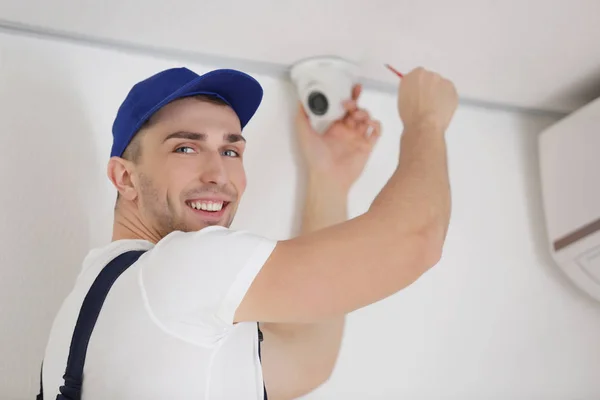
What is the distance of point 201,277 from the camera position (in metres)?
0.79

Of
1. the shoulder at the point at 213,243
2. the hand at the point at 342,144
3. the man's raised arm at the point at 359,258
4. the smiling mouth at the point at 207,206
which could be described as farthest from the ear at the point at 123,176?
the hand at the point at 342,144

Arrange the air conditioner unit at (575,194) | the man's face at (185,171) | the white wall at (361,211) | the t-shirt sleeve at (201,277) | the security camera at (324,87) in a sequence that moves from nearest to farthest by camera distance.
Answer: the t-shirt sleeve at (201,277) → the man's face at (185,171) → the white wall at (361,211) → the security camera at (324,87) → the air conditioner unit at (575,194)

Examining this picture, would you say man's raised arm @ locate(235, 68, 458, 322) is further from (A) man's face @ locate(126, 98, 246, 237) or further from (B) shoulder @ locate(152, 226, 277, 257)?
(A) man's face @ locate(126, 98, 246, 237)

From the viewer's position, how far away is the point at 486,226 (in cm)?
152

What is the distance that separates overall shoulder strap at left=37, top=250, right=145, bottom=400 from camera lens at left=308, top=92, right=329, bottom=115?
575mm

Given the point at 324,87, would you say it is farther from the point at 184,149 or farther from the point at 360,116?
the point at 184,149

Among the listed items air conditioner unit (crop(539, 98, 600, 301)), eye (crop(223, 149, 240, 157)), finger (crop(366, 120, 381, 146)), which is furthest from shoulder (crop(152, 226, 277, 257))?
air conditioner unit (crop(539, 98, 600, 301))

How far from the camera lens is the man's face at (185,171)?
3.15ft

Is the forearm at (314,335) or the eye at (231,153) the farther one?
A: the forearm at (314,335)

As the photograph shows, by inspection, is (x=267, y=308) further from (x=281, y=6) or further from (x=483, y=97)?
(x=483, y=97)

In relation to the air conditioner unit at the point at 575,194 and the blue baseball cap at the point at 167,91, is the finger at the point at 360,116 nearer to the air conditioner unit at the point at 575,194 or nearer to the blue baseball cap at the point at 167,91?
the blue baseball cap at the point at 167,91

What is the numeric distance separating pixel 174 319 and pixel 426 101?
546mm

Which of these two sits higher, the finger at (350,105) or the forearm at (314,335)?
the finger at (350,105)

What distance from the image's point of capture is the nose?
3.19ft
